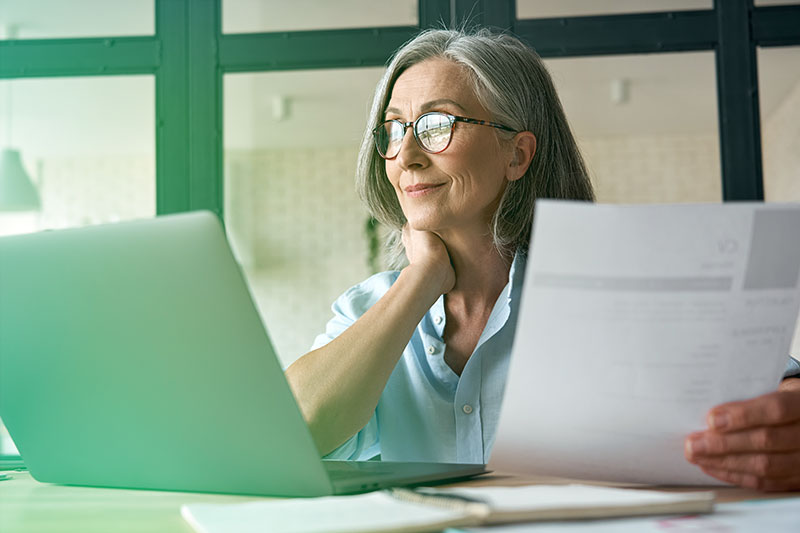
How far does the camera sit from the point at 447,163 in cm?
145

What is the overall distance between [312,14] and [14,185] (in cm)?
298

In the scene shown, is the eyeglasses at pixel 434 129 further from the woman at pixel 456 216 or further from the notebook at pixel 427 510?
the notebook at pixel 427 510

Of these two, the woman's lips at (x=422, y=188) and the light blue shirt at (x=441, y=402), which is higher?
the woman's lips at (x=422, y=188)

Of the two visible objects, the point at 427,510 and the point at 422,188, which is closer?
the point at 427,510

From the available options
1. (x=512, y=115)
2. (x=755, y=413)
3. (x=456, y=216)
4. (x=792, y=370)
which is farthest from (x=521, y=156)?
(x=755, y=413)

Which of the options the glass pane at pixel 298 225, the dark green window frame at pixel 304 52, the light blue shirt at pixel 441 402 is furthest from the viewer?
the glass pane at pixel 298 225

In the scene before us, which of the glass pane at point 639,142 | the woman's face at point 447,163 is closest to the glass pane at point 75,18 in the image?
the woman's face at point 447,163

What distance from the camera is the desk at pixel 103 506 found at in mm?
647

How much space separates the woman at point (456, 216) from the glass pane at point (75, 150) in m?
1.18

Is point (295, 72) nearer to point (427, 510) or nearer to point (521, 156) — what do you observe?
point (521, 156)

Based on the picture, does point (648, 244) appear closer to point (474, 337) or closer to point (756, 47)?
point (474, 337)

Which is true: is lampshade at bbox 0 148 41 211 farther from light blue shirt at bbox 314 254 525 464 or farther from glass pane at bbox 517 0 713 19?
light blue shirt at bbox 314 254 525 464

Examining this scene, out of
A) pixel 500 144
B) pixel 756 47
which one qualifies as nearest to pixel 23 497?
pixel 500 144

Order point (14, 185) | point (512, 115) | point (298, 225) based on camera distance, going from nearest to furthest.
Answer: point (512, 115) → point (14, 185) → point (298, 225)
